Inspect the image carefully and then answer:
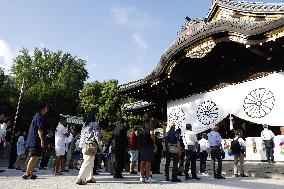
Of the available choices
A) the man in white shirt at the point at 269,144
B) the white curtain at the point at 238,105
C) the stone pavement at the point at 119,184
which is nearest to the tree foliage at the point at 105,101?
the white curtain at the point at 238,105

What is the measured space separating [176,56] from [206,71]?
6.89 feet

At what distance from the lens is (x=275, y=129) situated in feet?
55.1

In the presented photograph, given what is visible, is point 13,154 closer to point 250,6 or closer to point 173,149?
point 173,149

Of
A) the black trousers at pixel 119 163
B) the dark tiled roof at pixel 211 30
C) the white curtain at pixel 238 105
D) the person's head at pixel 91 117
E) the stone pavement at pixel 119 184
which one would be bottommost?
the stone pavement at pixel 119 184

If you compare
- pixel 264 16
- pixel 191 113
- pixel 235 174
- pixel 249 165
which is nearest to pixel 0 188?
pixel 235 174

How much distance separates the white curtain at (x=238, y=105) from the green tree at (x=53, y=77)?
3872 cm

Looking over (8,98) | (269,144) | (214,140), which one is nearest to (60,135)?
(214,140)

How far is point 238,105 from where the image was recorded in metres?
15.1

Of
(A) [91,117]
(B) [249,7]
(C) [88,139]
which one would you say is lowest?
(C) [88,139]

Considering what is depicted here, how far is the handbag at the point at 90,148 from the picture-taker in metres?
8.85

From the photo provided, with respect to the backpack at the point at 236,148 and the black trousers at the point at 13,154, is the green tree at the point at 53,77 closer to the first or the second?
the black trousers at the point at 13,154

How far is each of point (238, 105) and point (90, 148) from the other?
841cm

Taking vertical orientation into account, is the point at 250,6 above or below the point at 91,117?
above

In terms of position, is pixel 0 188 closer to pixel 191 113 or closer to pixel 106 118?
pixel 191 113
